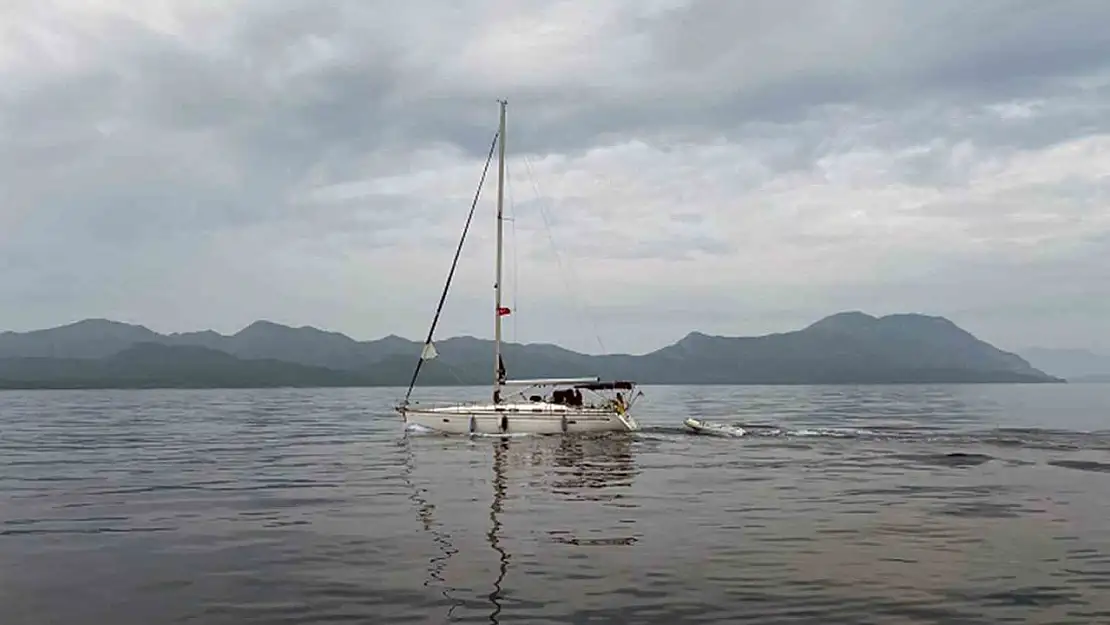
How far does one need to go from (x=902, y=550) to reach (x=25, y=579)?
20.1 metres

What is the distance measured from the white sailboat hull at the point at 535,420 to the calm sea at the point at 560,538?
7.33m

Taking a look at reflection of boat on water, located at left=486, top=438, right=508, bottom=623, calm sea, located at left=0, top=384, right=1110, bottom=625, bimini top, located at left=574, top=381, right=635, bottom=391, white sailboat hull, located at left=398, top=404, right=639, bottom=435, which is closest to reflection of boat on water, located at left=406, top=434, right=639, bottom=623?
reflection of boat on water, located at left=486, top=438, right=508, bottom=623

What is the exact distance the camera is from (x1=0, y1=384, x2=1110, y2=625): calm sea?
17969 mm

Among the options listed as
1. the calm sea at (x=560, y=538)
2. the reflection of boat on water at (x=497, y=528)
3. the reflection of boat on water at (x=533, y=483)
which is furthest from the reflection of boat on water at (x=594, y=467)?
the reflection of boat on water at (x=497, y=528)

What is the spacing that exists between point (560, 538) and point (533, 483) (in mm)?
12848

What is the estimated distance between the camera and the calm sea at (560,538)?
17969mm

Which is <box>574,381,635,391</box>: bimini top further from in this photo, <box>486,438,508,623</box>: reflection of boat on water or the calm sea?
<box>486,438,508,623</box>: reflection of boat on water

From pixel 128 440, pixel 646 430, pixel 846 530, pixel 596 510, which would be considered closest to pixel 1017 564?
pixel 846 530

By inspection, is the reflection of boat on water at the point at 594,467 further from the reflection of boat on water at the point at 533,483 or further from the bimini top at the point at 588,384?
the bimini top at the point at 588,384

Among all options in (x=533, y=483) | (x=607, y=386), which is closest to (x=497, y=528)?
(x=533, y=483)

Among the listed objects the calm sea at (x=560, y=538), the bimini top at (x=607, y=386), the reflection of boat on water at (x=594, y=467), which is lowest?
the calm sea at (x=560, y=538)

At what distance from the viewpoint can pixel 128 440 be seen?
67750 millimetres

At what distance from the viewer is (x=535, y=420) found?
2304 inches

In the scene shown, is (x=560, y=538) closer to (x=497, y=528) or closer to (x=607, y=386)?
(x=497, y=528)
